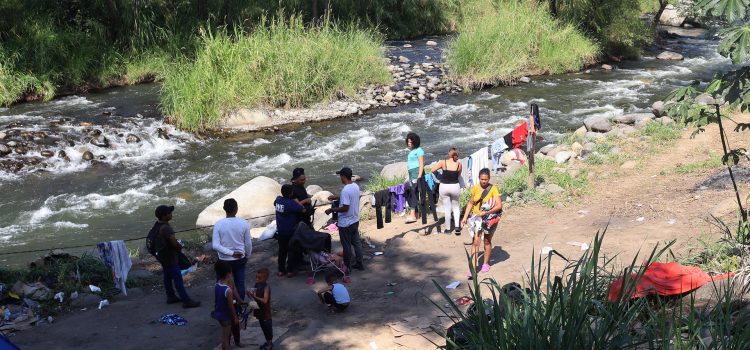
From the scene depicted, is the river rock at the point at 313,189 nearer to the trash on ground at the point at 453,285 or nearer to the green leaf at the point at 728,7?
the trash on ground at the point at 453,285

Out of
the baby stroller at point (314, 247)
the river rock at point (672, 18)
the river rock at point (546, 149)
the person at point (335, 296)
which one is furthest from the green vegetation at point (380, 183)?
the river rock at point (672, 18)

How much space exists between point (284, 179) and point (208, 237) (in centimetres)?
420

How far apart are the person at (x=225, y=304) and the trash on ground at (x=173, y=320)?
3.94 ft

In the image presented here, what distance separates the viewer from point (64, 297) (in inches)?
368

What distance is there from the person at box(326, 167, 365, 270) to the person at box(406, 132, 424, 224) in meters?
1.57

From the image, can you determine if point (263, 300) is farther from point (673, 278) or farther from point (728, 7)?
point (728, 7)

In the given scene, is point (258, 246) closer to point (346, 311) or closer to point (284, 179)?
point (346, 311)

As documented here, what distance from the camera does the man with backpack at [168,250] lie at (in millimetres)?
8570

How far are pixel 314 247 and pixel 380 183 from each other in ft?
17.2

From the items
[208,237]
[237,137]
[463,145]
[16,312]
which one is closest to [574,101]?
[463,145]

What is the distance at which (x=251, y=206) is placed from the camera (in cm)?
1383

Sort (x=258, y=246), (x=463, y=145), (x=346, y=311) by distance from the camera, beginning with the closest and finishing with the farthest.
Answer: (x=346, y=311), (x=258, y=246), (x=463, y=145)

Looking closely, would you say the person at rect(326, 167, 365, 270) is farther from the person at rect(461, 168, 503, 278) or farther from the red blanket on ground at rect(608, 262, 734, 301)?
the red blanket on ground at rect(608, 262, 734, 301)

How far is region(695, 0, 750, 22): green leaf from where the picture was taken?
232 inches
